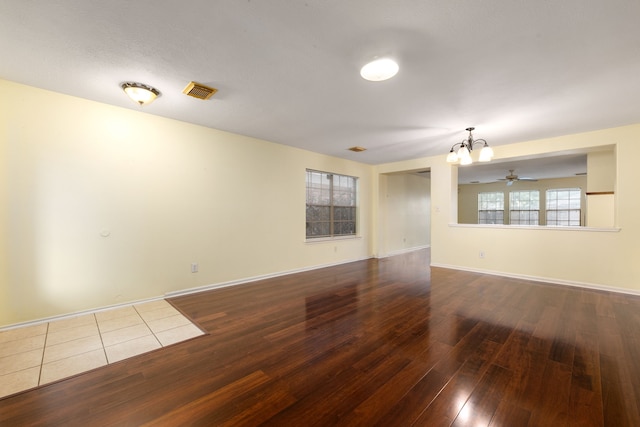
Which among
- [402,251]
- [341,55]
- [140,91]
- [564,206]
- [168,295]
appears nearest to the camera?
[341,55]

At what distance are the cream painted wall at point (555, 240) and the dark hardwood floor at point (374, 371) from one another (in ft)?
2.59

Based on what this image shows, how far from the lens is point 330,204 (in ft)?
19.4

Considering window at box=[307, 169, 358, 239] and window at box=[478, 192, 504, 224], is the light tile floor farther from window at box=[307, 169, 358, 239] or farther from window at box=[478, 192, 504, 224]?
window at box=[478, 192, 504, 224]

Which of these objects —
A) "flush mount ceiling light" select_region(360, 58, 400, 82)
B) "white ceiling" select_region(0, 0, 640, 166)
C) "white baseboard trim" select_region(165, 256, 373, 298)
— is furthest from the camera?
"white baseboard trim" select_region(165, 256, 373, 298)

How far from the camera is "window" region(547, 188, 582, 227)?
856cm

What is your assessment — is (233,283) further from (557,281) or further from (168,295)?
(557,281)

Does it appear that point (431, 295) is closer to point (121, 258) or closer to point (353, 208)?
point (353, 208)

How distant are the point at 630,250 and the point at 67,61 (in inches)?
283

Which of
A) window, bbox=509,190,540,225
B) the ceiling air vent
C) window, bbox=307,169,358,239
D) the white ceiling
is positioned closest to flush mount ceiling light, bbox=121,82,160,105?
the white ceiling

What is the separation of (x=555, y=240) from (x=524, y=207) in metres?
6.49

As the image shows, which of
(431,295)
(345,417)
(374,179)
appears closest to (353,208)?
(374,179)

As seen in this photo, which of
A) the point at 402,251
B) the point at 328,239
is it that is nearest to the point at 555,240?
the point at 402,251

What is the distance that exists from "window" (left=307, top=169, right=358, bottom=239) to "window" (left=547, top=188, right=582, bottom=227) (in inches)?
307

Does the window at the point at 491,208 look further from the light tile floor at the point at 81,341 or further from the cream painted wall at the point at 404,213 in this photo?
the light tile floor at the point at 81,341
